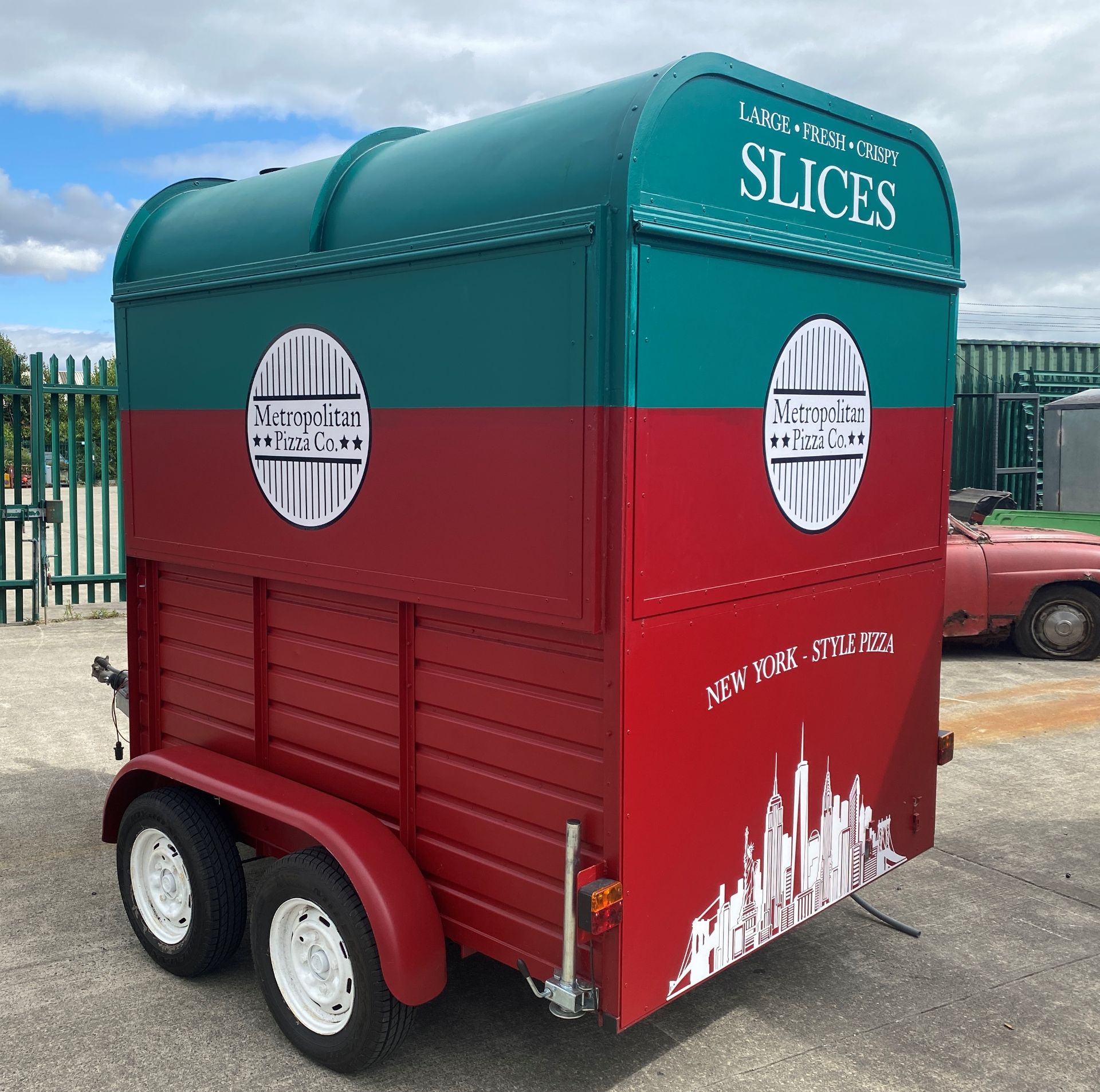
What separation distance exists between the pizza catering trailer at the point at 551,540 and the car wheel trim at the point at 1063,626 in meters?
6.48

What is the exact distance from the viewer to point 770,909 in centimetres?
370

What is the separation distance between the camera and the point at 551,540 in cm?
313

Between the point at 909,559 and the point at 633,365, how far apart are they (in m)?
1.86

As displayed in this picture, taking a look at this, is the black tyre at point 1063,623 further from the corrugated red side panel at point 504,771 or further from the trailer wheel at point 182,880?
the trailer wheel at point 182,880

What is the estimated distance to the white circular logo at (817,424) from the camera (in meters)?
3.57

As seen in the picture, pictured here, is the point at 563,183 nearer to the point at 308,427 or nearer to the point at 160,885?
the point at 308,427

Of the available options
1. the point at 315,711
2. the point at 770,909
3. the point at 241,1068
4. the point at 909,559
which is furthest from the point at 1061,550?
the point at 241,1068

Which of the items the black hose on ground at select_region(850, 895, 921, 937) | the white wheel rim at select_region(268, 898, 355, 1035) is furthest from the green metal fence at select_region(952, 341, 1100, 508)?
the white wheel rim at select_region(268, 898, 355, 1035)

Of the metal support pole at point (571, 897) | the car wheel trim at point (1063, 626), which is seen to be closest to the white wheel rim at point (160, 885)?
the metal support pole at point (571, 897)

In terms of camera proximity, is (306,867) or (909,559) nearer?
(306,867)

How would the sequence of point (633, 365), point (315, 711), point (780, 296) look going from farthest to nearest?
point (315, 711) < point (780, 296) < point (633, 365)

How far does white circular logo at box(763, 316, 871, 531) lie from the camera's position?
3570mm

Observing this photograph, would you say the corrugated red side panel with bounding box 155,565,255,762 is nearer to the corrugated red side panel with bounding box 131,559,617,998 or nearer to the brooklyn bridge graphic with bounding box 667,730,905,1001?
the corrugated red side panel with bounding box 131,559,617,998

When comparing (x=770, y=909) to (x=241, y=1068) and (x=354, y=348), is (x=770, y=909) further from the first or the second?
(x=354, y=348)
